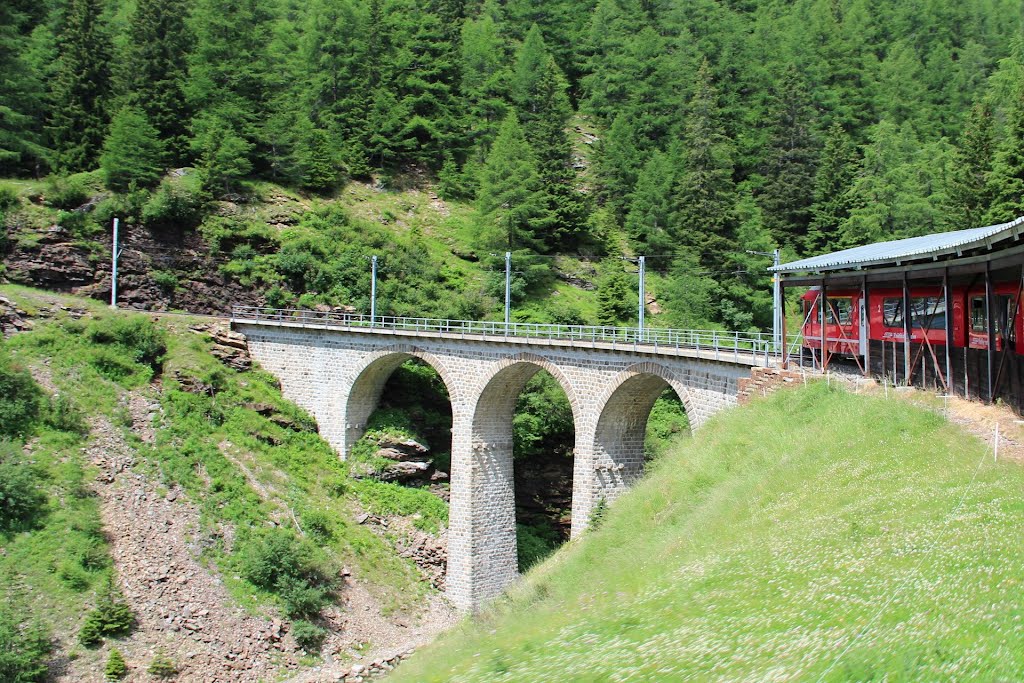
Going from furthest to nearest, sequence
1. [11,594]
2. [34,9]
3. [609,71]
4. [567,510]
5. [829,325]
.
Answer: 1. [609,71]
2. [34,9]
3. [567,510]
4. [829,325]
5. [11,594]

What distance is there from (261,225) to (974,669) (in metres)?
48.5

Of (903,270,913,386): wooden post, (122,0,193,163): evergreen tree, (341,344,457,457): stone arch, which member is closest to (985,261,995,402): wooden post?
(903,270,913,386): wooden post

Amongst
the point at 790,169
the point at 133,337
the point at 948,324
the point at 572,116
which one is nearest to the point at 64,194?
the point at 133,337

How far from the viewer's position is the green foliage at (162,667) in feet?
80.3

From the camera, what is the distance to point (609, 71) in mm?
72812

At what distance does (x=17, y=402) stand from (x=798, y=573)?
2839 centimetres

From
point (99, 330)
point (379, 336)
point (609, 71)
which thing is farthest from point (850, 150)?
point (99, 330)

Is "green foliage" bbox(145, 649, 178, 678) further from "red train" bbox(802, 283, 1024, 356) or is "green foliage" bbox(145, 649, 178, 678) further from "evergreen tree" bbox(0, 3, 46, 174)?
"evergreen tree" bbox(0, 3, 46, 174)

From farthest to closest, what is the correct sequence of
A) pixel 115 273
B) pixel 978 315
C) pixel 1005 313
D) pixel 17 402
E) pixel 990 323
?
pixel 115 273 < pixel 17 402 < pixel 978 315 < pixel 1005 313 < pixel 990 323

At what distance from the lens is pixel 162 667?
24641 mm

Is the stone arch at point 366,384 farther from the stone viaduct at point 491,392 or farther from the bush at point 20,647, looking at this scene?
the bush at point 20,647

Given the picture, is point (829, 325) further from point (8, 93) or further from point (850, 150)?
point (8, 93)

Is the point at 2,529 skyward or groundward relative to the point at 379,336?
groundward

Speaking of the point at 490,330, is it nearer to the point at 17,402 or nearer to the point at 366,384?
the point at 366,384
